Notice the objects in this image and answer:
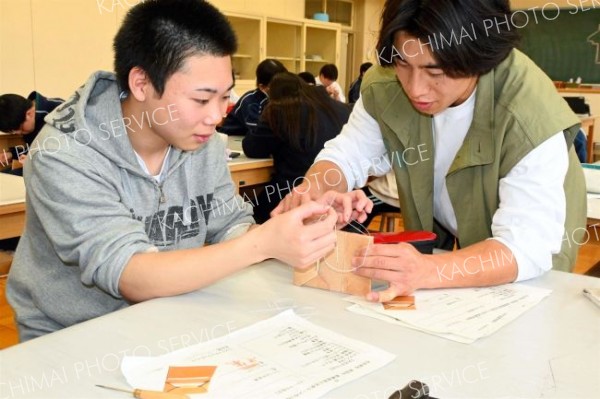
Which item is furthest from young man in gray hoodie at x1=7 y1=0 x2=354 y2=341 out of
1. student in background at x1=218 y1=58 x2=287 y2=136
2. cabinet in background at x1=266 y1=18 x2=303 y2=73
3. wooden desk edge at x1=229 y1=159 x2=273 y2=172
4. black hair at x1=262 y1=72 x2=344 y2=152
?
cabinet in background at x1=266 y1=18 x2=303 y2=73

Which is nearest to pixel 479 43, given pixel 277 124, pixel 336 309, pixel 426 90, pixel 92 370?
pixel 426 90

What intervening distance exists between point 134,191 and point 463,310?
0.70 metres

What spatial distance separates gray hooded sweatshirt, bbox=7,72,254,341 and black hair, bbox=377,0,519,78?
1.79ft

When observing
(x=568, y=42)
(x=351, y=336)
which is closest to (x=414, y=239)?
(x=351, y=336)

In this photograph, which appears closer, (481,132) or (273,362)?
(273,362)

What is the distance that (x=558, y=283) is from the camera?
48.2 inches

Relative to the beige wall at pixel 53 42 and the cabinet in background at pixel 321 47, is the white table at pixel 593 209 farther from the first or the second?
the cabinet in background at pixel 321 47

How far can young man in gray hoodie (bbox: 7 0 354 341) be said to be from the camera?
1062 millimetres

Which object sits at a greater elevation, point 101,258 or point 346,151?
point 346,151

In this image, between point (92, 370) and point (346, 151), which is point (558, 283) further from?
point (92, 370)

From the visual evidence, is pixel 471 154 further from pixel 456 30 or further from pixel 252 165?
pixel 252 165

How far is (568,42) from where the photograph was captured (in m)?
8.63

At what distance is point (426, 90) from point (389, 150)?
13.4 inches

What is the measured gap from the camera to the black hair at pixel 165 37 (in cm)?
113
